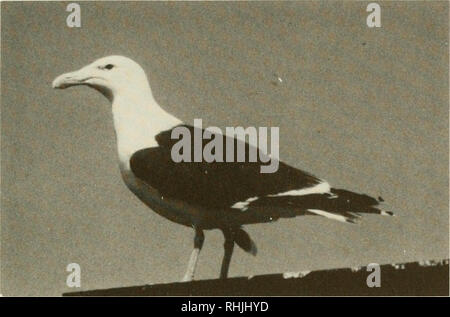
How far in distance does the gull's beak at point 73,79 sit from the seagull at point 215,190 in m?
0.22

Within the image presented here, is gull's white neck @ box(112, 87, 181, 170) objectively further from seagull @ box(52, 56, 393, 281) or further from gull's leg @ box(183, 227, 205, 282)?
gull's leg @ box(183, 227, 205, 282)

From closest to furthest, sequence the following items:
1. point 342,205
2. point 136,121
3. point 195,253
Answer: point 342,205 → point 195,253 → point 136,121

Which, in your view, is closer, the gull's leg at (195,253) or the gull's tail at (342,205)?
the gull's tail at (342,205)

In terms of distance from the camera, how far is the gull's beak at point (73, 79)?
3.39m

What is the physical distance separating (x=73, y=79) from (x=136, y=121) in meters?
0.31

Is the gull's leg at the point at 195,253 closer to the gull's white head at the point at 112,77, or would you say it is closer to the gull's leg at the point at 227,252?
the gull's leg at the point at 227,252

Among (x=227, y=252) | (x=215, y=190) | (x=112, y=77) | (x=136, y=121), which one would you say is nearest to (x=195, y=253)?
(x=227, y=252)

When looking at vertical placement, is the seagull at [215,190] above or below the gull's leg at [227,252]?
above

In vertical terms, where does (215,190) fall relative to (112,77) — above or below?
below

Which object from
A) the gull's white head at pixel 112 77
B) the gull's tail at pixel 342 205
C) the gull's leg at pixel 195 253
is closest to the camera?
the gull's tail at pixel 342 205

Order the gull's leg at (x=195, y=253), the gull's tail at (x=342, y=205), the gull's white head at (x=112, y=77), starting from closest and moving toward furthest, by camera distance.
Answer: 1. the gull's tail at (x=342, y=205)
2. the gull's leg at (x=195, y=253)
3. the gull's white head at (x=112, y=77)

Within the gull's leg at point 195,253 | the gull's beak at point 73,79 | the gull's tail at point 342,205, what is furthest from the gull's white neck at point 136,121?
the gull's tail at point 342,205

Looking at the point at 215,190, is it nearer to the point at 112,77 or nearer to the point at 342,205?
the point at 342,205

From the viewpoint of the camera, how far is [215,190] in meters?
3.14
